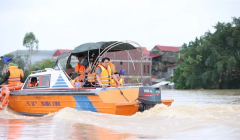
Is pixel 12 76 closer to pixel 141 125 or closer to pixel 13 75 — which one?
pixel 13 75

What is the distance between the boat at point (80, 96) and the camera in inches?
430

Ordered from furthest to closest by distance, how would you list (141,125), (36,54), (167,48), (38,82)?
(36,54), (167,48), (38,82), (141,125)

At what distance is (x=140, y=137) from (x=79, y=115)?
342cm

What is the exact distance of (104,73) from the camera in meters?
12.0

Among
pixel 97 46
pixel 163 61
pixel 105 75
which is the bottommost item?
pixel 105 75

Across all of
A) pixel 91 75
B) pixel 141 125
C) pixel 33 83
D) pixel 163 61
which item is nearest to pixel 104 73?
pixel 91 75

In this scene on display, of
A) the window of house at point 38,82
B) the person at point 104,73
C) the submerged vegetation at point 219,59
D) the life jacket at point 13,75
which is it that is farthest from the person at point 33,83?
the submerged vegetation at point 219,59

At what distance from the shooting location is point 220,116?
32.5ft

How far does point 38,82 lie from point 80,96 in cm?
219

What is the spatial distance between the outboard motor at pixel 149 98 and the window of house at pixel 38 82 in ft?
10.5

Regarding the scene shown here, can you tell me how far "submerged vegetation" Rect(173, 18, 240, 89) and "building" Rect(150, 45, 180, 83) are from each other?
102ft

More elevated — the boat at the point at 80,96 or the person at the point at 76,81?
the person at the point at 76,81

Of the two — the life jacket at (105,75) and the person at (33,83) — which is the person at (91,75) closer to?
the life jacket at (105,75)

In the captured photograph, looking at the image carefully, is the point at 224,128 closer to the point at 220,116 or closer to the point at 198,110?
the point at 220,116
